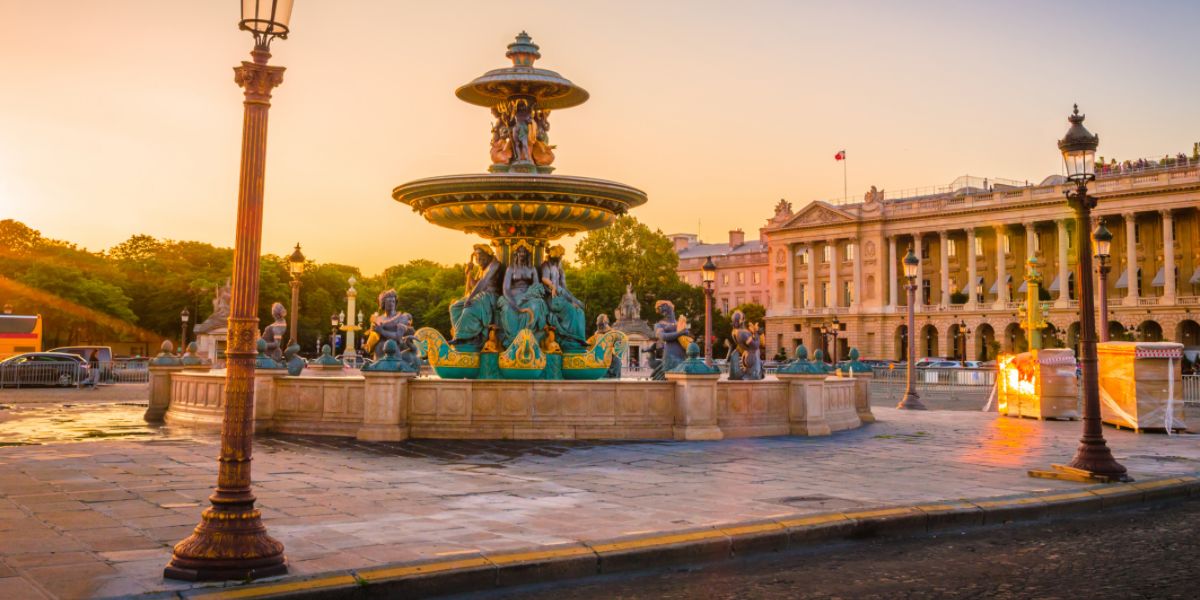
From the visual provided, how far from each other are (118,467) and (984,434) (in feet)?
45.5

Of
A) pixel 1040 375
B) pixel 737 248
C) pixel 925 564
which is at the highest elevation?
pixel 737 248

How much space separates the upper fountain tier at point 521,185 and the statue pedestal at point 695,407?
387cm

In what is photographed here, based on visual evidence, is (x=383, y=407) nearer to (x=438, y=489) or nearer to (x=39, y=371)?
(x=438, y=489)

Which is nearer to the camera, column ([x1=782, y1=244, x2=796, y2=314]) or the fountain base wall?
the fountain base wall

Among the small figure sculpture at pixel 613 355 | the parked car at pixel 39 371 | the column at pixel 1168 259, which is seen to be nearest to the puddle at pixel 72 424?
the small figure sculpture at pixel 613 355

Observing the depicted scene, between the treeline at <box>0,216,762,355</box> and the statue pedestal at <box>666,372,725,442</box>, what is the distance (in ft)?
187

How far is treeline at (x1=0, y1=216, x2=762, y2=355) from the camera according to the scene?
65375 mm

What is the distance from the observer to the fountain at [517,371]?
46.9 ft

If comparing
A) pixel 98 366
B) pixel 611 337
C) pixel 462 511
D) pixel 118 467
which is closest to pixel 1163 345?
pixel 611 337

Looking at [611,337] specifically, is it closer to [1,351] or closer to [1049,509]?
[1049,509]

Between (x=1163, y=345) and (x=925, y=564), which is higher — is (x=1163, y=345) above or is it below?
above

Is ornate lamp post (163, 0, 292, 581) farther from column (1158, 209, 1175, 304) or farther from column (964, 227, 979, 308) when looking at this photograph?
column (964, 227, 979, 308)

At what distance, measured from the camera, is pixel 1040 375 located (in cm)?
2178

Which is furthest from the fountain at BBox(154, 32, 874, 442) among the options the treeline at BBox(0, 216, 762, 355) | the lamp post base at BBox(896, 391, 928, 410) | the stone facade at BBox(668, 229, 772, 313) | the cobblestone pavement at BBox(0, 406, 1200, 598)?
the stone facade at BBox(668, 229, 772, 313)
